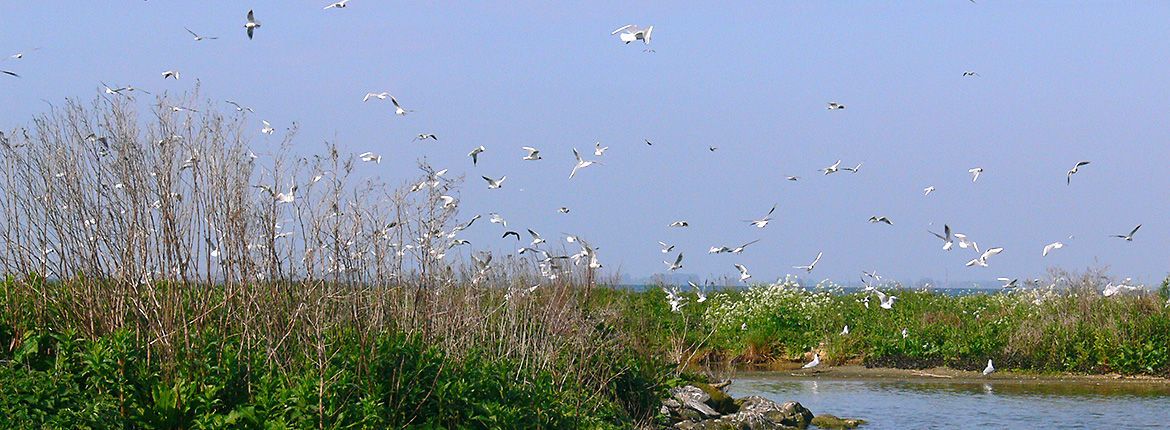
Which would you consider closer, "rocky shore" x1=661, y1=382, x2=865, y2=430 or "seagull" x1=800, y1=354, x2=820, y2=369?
"rocky shore" x1=661, y1=382, x2=865, y2=430

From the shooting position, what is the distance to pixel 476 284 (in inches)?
468

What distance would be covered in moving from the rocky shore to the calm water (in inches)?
33.0

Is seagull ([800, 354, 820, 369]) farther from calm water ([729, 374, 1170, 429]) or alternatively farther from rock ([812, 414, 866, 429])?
rock ([812, 414, 866, 429])

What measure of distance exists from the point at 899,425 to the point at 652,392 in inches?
195

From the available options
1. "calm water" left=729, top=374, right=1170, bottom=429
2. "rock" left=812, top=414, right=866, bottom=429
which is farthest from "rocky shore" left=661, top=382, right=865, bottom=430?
"calm water" left=729, top=374, right=1170, bottom=429

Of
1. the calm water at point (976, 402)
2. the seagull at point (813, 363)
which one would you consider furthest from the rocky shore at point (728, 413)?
the seagull at point (813, 363)

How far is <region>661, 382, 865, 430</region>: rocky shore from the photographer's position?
1498 centimetres

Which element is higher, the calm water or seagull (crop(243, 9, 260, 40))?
seagull (crop(243, 9, 260, 40))

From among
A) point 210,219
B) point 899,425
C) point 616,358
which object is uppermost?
point 210,219

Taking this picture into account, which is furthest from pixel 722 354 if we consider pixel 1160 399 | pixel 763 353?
pixel 1160 399

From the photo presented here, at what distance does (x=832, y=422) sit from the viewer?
1678 cm

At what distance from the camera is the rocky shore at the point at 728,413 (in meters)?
15.0

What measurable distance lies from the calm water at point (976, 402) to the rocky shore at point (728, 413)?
0.84 m

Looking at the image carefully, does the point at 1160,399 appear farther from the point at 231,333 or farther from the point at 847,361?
the point at 231,333
